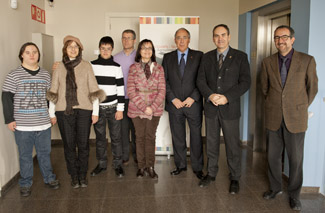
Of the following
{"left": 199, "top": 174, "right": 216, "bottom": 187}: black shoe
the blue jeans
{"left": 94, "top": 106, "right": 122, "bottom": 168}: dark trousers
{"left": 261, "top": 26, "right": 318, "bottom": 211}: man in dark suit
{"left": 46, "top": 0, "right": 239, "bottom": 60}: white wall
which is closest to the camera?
{"left": 261, "top": 26, "right": 318, "bottom": 211}: man in dark suit

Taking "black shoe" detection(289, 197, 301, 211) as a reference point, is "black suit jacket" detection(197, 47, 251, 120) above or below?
above

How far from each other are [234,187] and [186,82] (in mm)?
1366

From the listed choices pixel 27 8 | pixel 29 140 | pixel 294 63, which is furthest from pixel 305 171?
pixel 27 8

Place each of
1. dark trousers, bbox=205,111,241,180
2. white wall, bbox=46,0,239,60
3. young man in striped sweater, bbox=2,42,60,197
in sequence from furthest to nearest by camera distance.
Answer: white wall, bbox=46,0,239,60, dark trousers, bbox=205,111,241,180, young man in striped sweater, bbox=2,42,60,197

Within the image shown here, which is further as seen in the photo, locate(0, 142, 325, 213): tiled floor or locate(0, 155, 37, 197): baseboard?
locate(0, 155, 37, 197): baseboard

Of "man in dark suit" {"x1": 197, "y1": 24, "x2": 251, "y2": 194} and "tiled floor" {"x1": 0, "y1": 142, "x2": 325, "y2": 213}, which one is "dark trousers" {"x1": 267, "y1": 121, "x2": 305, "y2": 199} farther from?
"man in dark suit" {"x1": 197, "y1": 24, "x2": 251, "y2": 194}

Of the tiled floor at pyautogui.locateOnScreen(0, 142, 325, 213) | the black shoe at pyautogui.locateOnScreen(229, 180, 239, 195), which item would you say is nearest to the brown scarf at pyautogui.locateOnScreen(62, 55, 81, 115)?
the tiled floor at pyautogui.locateOnScreen(0, 142, 325, 213)

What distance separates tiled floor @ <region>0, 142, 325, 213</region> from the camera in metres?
2.99

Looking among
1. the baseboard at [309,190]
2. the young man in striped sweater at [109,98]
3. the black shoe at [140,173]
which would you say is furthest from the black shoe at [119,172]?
the baseboard at [309,190]

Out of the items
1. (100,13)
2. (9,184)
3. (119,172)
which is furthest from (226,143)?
(100,13)

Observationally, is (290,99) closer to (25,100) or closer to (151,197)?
(151,197)

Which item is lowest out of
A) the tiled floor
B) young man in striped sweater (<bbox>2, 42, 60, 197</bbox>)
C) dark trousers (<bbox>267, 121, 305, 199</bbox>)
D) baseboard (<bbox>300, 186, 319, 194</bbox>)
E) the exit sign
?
the tiled floor

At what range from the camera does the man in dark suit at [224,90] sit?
330 cm

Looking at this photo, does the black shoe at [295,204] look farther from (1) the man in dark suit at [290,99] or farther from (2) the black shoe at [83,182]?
(2) the black shoe at [83,182]
